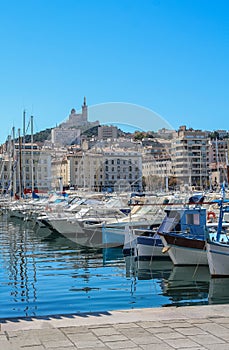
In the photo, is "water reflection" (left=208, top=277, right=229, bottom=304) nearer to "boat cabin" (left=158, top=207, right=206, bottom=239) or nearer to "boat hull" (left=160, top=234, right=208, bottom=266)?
"boat hull" (left=160, top=234, right=208, bottom=266)

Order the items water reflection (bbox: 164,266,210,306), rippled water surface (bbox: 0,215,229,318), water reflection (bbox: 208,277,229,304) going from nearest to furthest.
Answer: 1. rippled water surface (bbox: 0,215,229,318)
2. water reflection (bbox: 208,277,229,304)
3. water reflection (bbox: 164,266,210,306)

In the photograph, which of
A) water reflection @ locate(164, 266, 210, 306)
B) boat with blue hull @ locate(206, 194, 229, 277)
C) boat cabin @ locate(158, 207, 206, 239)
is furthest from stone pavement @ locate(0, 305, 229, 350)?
boat cabin @ locate(158, 207, 206, 239)

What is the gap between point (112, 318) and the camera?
838 centimetres

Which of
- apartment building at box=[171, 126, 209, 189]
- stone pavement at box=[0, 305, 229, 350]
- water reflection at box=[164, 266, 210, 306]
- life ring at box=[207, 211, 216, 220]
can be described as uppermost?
apartment building at box=[171, 126, 209, 189]

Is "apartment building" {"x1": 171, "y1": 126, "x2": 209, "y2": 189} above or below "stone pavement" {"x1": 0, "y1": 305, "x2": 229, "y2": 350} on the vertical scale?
above

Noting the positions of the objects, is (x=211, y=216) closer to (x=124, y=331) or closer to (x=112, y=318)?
(x=112, y=318)

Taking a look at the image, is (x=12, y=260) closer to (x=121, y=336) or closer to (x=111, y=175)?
(x=121, y=336)

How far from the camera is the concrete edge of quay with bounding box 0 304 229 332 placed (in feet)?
26.1

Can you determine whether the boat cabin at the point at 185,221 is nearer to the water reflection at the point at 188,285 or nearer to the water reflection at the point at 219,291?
the water reflection at the point at 188,285

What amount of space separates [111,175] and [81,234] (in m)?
14.5

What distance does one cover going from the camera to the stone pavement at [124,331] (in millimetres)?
6938

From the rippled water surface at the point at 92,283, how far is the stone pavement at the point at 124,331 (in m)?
Result: 2.79

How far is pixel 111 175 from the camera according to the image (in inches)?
1635

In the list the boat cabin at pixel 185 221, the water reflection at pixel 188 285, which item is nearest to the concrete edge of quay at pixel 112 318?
the water reflection at pixel 188 285
